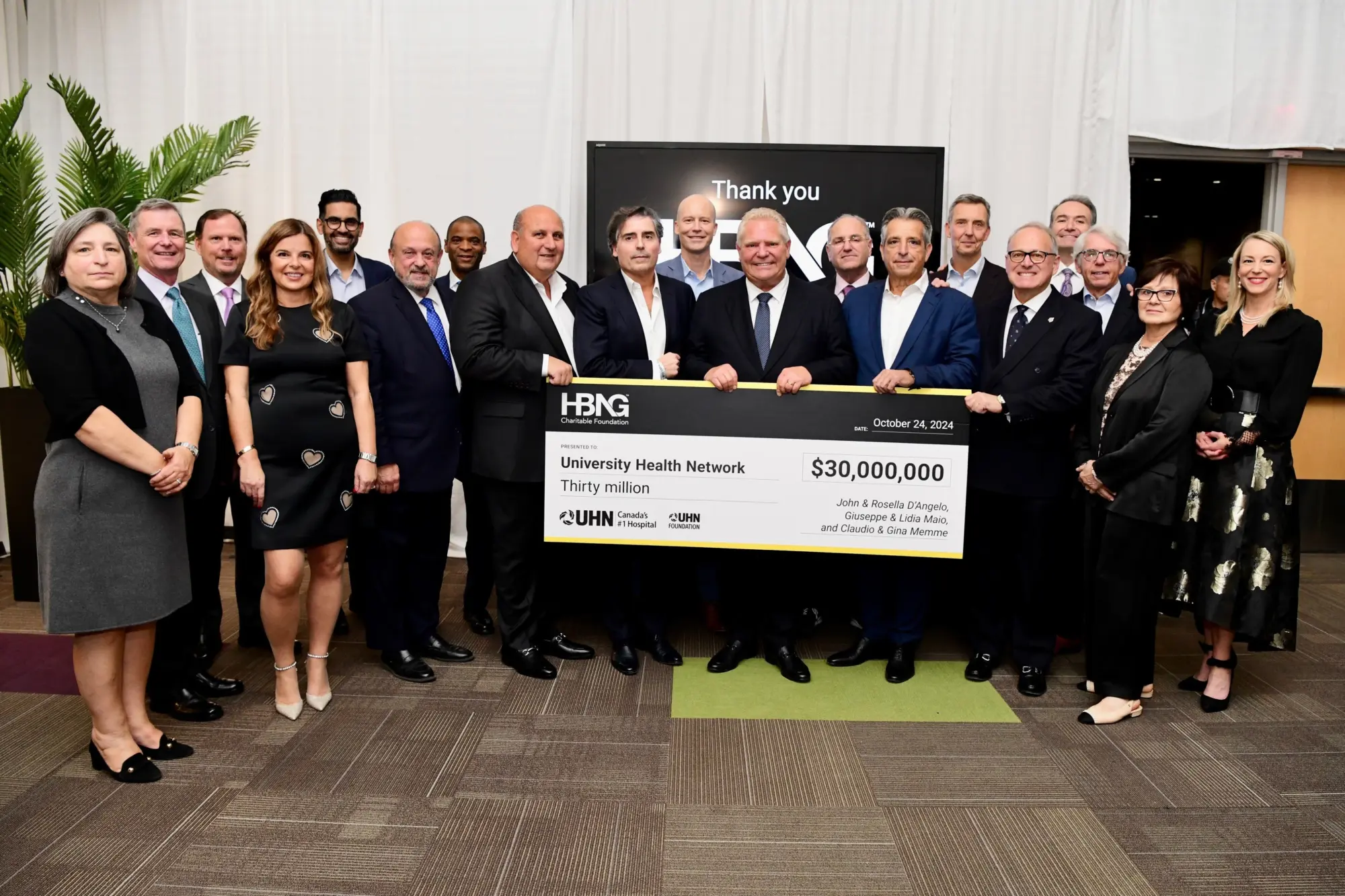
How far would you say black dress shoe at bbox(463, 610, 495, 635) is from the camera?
3969 millimetres

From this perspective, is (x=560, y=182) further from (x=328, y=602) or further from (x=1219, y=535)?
(x=1219, y=535)

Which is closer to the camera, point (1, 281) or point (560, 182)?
point (1, 281)

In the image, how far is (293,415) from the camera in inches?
113

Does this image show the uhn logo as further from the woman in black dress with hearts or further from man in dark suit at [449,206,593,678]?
the woman in black dress with hearts

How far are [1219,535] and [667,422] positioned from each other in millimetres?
1924

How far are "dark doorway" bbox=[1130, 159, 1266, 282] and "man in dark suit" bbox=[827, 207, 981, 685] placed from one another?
11.0 feet

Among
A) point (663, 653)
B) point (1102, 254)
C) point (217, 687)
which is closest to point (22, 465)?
point (217, 687)

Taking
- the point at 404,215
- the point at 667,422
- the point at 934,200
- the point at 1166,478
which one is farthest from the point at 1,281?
the point at 1166,478

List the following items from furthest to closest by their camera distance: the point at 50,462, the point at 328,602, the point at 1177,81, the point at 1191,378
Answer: the point at 1177,81
the point at 328,602
the point at 1191,378
the point at 50,462

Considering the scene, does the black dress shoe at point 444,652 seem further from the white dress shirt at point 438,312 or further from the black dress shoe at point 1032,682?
the black dress shoe at point 1032,682

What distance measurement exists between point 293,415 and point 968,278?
2.71m

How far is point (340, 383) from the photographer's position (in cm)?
299

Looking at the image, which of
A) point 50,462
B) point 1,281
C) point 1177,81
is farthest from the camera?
point 1177,81

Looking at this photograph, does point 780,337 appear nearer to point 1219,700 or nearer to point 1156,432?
point 1156,432
